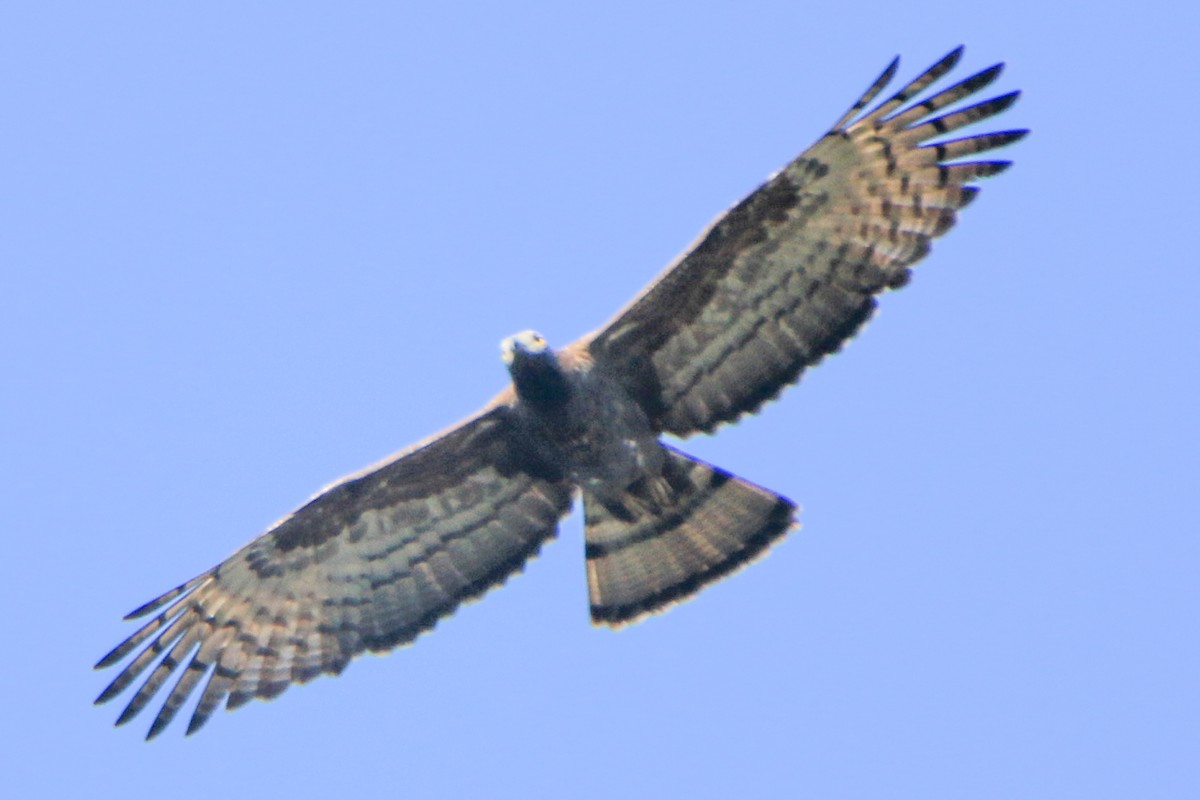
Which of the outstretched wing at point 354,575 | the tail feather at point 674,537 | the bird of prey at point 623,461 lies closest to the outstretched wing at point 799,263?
the bird of prey at point 623,461

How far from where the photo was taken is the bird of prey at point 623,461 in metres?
12.2

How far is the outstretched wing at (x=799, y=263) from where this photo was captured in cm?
1212

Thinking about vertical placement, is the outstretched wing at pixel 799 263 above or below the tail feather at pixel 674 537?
above

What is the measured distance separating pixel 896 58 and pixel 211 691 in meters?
5.55

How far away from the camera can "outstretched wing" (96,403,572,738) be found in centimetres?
1326

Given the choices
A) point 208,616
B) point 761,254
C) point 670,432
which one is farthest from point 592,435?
point 208,616

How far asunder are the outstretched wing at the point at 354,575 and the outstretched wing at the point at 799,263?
1.10m

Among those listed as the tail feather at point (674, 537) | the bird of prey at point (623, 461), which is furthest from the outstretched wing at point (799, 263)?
the tail feather at point (674, 537)

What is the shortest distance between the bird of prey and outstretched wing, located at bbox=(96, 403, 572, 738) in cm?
1

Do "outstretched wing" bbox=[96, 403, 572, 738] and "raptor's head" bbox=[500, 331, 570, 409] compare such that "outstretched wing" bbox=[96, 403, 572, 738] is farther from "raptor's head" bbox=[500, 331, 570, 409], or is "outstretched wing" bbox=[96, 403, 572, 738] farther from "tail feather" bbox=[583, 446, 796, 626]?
"raptor's head" bbox=[500, 331, 570, 409]

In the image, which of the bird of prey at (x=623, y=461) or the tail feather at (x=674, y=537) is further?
the tail feather at (x=674, y=537)

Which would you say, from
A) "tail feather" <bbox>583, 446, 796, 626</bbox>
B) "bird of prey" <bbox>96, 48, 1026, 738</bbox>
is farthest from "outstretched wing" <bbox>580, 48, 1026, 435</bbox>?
"tail feather" <bbox>583, 446, 796, 626</bbox>

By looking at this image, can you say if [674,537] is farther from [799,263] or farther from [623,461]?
[799,263]

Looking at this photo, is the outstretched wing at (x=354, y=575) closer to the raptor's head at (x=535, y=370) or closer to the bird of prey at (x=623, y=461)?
the bird of prey at (x=623, y=461)
